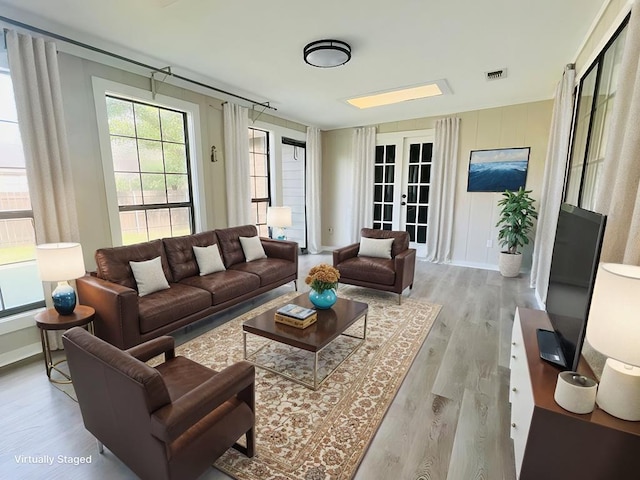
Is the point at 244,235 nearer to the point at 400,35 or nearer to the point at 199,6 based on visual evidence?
the point at 199,6

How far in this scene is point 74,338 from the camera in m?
1.35

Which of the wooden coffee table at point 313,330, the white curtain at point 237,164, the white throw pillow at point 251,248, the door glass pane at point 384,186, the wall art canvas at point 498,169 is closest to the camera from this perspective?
the wooden coffee table at point 313,330

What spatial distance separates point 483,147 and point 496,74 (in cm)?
177

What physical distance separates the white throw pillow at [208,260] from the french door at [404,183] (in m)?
3.77

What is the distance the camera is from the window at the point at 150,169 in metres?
3.31

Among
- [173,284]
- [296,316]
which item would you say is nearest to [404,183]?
[296,316]

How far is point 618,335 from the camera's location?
1.02 m

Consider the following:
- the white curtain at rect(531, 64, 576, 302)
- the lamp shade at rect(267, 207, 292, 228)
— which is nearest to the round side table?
the lamp shade at rect(267, 207, 292, 228)

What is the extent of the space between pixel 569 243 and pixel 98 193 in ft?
12.6

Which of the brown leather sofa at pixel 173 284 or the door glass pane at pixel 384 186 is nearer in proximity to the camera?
the brown leather sofa at pixel 173 284

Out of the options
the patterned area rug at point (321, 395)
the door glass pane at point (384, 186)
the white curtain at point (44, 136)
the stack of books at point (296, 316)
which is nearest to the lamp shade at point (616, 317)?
the patterned area rug at point (321, 395)

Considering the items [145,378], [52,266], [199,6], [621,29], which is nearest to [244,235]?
[52,266]

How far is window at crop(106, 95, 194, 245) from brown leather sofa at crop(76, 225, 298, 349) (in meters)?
0.62

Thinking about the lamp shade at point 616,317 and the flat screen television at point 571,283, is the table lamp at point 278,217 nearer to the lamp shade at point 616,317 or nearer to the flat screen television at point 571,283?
the flat screen television at point 571,283
